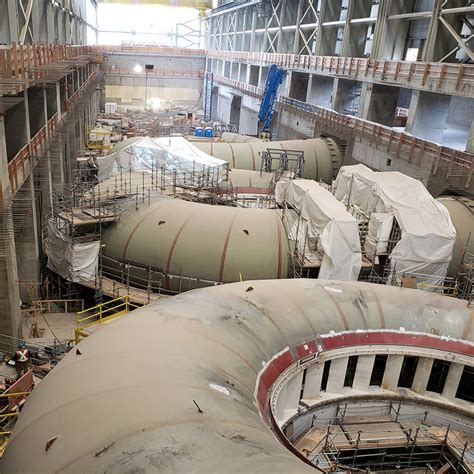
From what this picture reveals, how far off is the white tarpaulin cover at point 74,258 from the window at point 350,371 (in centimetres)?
1097

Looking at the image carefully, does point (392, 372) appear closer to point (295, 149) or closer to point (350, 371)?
point (350, 371)

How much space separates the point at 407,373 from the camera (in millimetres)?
14578

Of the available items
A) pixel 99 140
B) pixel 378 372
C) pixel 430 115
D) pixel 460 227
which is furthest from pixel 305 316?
pixel 99 140

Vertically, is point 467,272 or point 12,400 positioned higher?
Result: point 467,272

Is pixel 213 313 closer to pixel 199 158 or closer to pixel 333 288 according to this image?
pixel 333 288

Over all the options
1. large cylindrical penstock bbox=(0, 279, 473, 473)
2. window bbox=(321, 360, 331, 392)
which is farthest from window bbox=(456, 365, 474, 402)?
window bbox=(321, 360, 331, 392)

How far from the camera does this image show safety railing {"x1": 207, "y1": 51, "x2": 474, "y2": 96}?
77.2ft

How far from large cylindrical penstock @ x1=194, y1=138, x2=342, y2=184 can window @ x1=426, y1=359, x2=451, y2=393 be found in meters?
23.4

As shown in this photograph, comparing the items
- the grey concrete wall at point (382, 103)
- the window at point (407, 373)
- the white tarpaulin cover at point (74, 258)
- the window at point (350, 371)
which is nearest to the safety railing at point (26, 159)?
the white tarpaulin cover at point (74, 258)

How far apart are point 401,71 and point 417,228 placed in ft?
47.0

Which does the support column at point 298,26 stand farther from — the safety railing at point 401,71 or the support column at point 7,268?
the support column at point 7,268

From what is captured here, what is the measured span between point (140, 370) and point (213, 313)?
2805mm

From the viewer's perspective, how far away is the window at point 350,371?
45.8 feet

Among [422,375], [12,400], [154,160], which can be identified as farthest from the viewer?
[154,160]
